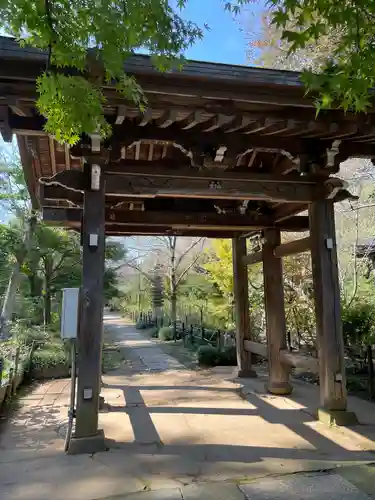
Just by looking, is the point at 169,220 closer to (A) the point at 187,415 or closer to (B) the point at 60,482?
(A) the point at 187,415

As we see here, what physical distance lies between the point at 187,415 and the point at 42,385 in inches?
148

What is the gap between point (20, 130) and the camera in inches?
146

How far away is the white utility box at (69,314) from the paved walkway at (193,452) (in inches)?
46.0

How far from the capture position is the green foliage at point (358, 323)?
7848 millimetres

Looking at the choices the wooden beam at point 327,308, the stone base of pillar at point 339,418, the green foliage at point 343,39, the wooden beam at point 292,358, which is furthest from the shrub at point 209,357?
the green foliage at point 343,39

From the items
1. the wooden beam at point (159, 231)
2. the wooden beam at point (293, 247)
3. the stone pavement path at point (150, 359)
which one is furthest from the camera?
the stone pavement path at point (150, 359)

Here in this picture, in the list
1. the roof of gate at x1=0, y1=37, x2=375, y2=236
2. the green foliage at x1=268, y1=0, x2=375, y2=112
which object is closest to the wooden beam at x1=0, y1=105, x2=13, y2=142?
the roof of gate at x1=0, y1=37, x2=375, y2=236

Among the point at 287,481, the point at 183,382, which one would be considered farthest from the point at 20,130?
the point at 183,382

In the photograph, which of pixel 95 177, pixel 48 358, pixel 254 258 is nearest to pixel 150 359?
pixel 48 358

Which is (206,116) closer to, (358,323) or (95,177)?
(95,177)

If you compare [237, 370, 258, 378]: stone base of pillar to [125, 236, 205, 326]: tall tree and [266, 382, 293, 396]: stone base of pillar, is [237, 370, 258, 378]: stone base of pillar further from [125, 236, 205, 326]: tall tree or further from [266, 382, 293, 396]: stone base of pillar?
[125, 236, 205, 326]: tall tree

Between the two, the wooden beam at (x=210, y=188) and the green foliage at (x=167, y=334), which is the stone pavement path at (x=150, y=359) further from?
the wooden beam at (x=210, y=188)

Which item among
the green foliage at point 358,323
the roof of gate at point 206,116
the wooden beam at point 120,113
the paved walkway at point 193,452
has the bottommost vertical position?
the paved walkway at point 193,452

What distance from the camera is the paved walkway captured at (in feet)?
9.69
